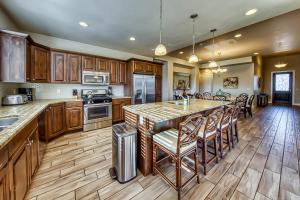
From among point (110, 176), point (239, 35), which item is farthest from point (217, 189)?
point (239, 35)

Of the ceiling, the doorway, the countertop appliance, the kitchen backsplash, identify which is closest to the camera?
the ceiling

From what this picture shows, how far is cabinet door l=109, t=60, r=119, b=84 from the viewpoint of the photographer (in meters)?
4.57

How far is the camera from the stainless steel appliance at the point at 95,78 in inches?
158

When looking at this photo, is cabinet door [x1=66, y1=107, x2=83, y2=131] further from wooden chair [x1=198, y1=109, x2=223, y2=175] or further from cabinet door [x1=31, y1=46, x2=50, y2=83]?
wooden chair [x1=198, y1=109, x2=223, y2=175]

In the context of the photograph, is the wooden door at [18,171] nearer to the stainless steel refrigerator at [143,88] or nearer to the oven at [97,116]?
the oven at [97,116]

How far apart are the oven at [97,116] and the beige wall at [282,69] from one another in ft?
37.4

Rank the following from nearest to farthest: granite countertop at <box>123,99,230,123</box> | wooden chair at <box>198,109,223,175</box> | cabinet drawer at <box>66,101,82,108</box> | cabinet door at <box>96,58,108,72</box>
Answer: granite countertop at <box>123,99,230,123</box> < wooden chair at <box>198,109,223,175</box> < cabinet drawer at <box>66,101,82,108</box> < cabinet door at <box>96,58,108,72</box>

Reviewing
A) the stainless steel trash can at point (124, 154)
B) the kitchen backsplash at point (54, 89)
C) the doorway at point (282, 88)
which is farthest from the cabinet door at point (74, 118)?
A: the doorway at point (282, 88)

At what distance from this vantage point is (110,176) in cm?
193

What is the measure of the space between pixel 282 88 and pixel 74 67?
509 inches

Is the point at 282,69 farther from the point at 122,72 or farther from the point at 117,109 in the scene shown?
the point at 117,109

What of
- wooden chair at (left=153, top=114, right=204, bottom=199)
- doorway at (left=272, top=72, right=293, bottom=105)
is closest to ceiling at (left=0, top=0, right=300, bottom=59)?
wooden chair at (left=153, top=114, right=204, bottom=199)

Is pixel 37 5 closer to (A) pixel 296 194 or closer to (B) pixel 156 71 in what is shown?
(B) pixel 156 71

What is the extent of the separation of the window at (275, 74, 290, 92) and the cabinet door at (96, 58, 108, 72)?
11.8 metres
